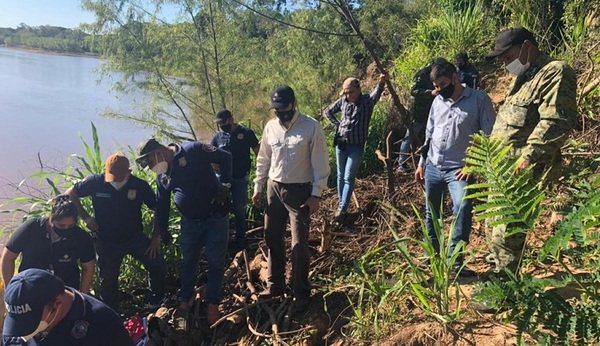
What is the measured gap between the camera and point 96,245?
3.70 m

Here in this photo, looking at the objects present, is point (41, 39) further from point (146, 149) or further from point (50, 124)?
point (146, 149)

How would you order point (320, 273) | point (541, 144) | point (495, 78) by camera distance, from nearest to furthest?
1. point (541, 144)
2. point (320, 273)
3. point (495, 78)

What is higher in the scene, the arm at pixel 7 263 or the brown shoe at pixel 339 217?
the brown shoe at pixel 339 217

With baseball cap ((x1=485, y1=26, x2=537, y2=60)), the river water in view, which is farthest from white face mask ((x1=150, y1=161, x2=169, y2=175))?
the river water

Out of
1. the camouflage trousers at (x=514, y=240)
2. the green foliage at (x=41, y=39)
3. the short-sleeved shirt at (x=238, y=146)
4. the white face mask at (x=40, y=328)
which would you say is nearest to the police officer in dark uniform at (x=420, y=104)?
the short-sleeved shirt at (x=238, y=146)

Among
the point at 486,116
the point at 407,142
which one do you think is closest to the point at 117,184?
the point at 486,116

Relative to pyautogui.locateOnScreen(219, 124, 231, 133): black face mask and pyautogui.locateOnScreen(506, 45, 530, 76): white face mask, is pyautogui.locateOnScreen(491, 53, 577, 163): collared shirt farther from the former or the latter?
pyautogui.locateOnScreen(219, 124, 231, 133): black face mask

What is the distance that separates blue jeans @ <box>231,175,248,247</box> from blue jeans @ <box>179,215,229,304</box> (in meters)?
1.18

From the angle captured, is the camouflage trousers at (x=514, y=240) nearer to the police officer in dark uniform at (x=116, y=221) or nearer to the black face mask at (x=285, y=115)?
the black face mask at (x=285, y=115)

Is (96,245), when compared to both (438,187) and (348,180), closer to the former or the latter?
(348,180)

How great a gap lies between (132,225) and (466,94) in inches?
107

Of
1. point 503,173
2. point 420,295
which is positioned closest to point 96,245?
point 420,295

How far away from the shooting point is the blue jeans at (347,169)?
14.3ft

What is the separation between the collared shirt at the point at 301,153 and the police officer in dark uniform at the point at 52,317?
4.64 ft
